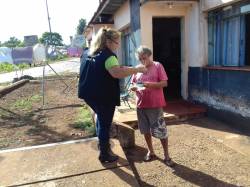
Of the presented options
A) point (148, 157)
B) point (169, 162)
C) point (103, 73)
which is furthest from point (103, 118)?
point (169, 162)

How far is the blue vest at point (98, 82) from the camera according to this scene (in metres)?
3.91

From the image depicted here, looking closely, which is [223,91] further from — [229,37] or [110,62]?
[110,62]

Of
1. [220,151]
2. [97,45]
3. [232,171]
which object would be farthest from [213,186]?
[97,45]

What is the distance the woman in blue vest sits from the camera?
386 centimetres

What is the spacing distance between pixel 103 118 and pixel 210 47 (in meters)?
4.06

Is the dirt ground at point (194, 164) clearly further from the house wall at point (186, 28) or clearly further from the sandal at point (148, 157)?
the house wall at point (186, 28)

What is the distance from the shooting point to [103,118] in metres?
4.14

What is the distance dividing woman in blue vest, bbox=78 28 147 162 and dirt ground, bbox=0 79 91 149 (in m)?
2.19

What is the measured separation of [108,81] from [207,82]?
376 centimetres

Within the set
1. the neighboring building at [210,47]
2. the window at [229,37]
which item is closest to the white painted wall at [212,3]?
the neighboring building at [210,47]

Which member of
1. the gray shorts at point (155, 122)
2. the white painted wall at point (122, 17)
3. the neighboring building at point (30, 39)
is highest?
the neighboring building at point (30, 39)

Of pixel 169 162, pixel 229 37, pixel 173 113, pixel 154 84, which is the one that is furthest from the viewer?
pixel 173 113

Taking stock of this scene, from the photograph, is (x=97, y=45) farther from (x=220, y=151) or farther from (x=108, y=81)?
(x=220, y=151)

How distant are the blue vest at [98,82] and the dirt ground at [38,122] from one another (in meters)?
2.24
